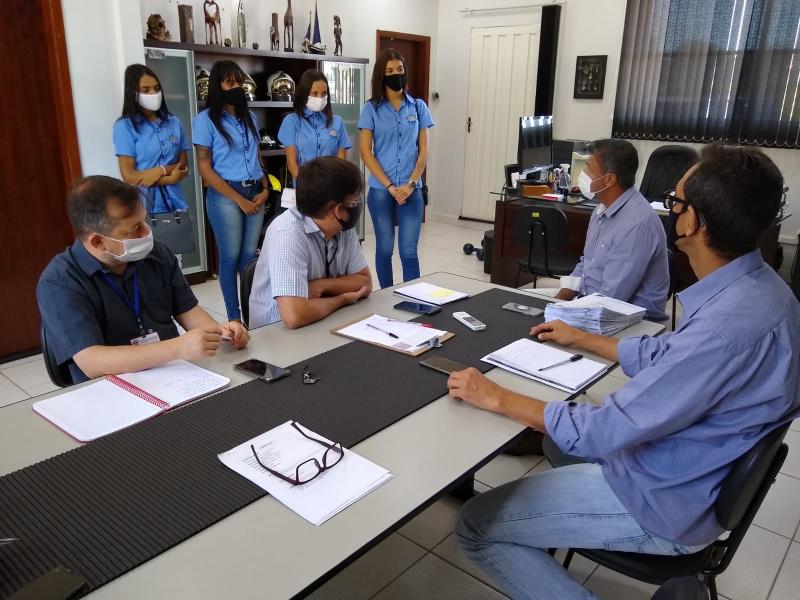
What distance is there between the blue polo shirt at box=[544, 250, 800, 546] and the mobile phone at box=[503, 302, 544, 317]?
76 cm

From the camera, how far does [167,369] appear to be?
62.5 inches

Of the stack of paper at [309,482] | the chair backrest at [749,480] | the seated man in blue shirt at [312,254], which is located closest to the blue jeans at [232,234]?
the seated man in blue shirt at [312,254]

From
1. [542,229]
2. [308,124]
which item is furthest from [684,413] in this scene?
[308,124]

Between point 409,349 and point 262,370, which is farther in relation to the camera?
point 409,349

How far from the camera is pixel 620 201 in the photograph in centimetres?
254

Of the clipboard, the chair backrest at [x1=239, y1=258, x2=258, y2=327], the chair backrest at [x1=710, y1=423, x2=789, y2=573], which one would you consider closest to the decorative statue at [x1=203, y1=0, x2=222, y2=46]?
the chair backrest at [x1=239, y1=258, x2=258, y2=327]

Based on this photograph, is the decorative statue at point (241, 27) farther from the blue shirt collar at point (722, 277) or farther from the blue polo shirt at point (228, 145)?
the blue shirt collar at point (722, 277)

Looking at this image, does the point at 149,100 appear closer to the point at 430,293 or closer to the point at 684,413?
the point at 430,293

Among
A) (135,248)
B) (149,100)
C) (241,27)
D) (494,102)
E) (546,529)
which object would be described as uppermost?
(241,27)

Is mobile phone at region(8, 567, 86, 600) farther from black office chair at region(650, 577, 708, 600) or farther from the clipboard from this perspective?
the clipboard

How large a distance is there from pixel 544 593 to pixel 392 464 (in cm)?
50

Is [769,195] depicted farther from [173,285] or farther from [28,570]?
[173,285]

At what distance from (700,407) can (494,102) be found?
6.17 meters

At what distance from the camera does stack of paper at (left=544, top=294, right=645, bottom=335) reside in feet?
6.25
